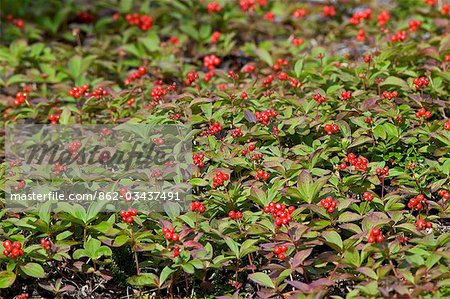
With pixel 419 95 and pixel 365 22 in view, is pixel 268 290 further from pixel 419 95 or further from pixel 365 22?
pixel 365 22

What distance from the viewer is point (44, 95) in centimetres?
556

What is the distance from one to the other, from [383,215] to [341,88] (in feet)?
4.35

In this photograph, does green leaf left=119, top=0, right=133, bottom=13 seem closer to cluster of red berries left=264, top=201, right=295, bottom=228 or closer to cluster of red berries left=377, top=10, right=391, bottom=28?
cluster of red berries left=377, top=10, right=391, bottom=28

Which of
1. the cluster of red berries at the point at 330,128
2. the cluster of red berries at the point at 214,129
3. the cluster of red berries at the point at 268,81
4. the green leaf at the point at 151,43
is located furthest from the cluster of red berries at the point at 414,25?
the cluster of red berries at the point at 214,129

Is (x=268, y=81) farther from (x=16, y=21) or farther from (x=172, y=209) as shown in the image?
(x=16, y=21)

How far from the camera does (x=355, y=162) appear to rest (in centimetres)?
400

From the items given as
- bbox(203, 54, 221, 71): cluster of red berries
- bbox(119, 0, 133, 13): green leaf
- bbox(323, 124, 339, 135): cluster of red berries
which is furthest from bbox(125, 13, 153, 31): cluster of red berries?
bbox(323, 124, 339, 135): cluster of red berries

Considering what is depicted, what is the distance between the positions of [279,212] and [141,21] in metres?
3.27

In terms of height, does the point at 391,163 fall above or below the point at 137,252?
above

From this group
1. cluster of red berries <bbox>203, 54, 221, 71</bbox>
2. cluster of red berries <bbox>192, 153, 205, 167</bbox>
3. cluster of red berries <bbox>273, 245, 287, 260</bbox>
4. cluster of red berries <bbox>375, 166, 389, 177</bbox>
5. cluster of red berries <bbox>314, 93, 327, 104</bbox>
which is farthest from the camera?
cluster of red berries <bbox>203, 54, 221, 71</bbox>

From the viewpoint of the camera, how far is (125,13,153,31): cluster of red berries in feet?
21.0

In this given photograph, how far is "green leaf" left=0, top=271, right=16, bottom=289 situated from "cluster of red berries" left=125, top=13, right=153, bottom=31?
10.4 ft

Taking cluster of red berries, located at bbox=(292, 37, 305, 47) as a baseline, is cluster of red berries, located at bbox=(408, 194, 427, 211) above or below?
below

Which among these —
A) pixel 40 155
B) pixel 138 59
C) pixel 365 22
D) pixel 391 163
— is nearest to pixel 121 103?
pixel 40 155
